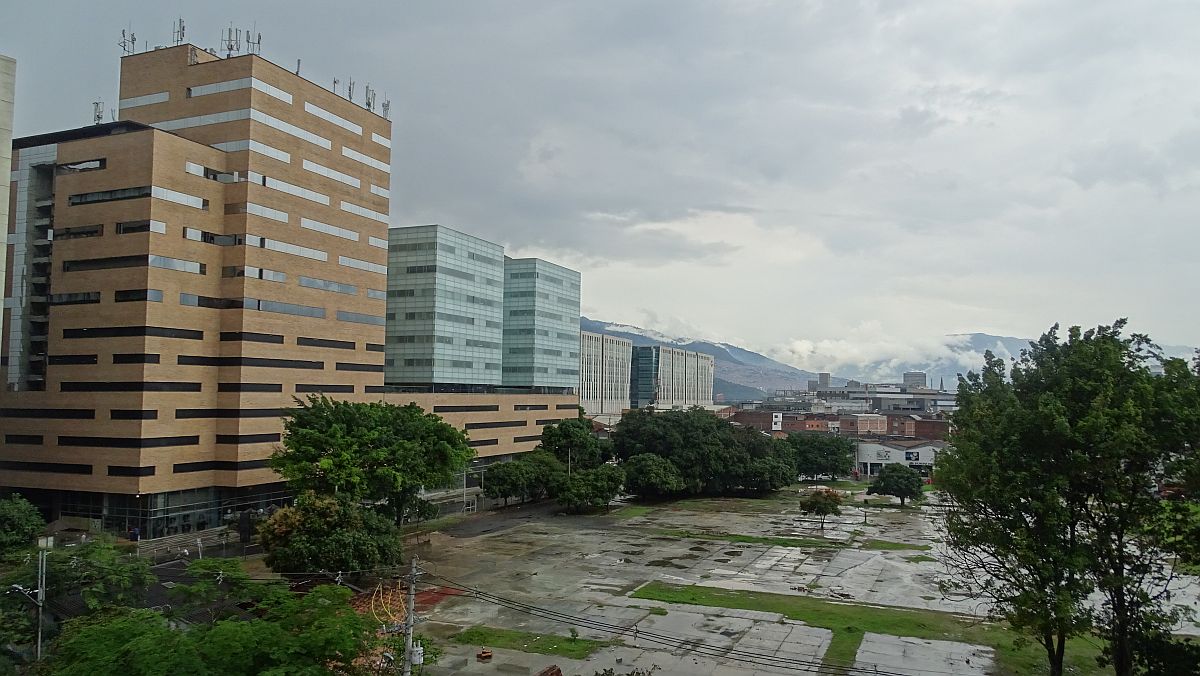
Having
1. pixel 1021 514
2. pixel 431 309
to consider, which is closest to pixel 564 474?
pixel 431 309

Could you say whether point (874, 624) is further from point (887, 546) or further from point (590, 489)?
point (590, 489)

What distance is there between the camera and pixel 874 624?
38.3 metres

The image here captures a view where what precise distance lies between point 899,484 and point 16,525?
8352cm

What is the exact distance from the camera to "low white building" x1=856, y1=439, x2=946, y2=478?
125 m

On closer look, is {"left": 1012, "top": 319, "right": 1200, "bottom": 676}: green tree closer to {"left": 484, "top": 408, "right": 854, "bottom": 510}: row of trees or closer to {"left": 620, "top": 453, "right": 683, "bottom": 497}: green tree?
{"left": 484, "top": 408, "right": 854, "bottom": 510}: row of trees

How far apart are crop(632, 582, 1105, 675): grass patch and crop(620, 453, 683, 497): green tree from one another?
36778mm

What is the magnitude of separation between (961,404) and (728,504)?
191 feet

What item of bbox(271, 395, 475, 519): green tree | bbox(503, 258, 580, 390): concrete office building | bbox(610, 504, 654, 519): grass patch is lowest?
bbox(610, 504, 654, 519): grass patch

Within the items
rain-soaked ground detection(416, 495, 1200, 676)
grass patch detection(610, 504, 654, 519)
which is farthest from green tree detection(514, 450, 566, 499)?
grass patch detection(610, 504, 654, 519)

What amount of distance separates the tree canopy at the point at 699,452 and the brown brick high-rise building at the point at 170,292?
36.7m

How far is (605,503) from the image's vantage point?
77938mm

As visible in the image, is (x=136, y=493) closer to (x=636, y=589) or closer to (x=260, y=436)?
(x=260, y=436)

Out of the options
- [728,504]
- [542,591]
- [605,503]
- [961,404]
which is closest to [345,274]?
[605,503]

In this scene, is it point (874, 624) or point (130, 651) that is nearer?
point (130, 651)
